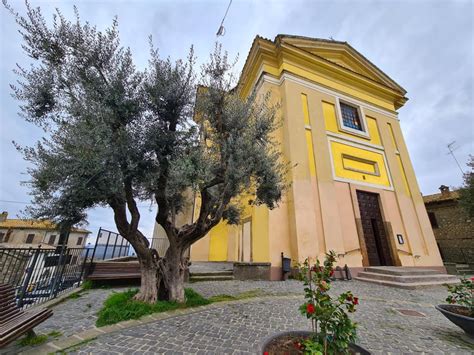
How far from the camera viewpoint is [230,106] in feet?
16.6

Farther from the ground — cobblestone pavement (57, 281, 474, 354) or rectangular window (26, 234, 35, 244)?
rectangular window (26, 234, 35, 244)

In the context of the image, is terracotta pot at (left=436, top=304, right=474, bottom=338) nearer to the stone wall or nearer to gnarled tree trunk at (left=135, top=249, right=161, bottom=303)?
gnarled tree trunk at (left=135, top=249, right=161, bottom=303)

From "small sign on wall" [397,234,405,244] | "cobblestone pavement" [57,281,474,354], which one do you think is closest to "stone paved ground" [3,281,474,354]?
"cobblestone pavement" [57,281,474,354]

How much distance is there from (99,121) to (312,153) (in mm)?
8843

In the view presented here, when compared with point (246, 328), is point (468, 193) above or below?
above

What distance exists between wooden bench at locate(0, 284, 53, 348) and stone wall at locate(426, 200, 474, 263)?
73.9 ft

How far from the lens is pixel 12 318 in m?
2.68

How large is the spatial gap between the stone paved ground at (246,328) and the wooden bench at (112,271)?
0.72 m

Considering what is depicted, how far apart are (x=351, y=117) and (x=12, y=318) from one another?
1544 cm

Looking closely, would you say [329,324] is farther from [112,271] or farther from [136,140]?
[112,271]

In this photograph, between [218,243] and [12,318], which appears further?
[218,243]

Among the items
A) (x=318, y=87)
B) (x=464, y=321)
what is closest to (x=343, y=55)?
(x=318, y=87)

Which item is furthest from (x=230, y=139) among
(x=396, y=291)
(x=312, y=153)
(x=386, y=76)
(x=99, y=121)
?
(x=386, y=76)

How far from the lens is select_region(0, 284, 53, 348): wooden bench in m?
2.23
